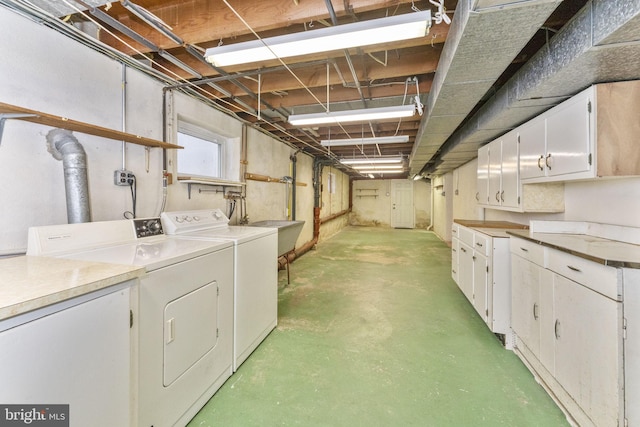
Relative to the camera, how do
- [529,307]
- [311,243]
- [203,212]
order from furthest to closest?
1. [311,243]
2. [203,212]
3. [529,307]

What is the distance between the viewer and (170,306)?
139 centimetres

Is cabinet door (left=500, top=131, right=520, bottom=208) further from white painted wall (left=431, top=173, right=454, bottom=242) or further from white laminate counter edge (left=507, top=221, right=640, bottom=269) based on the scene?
white painted wall (left=431, top=173, right=454, bottom=242)

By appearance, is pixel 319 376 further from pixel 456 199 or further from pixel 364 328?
pixel 456 199

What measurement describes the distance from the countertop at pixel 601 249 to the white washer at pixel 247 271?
2.16 metres

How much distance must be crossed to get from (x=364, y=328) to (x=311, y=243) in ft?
12.3

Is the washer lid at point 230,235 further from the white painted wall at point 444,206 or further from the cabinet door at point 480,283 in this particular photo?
the white painted wall at point 444,206

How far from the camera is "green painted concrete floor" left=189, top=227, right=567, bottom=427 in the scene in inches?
60.7

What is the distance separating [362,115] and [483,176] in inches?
85.5

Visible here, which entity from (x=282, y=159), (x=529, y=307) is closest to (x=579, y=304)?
(x=529, y=307)

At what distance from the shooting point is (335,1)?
155 centimetres

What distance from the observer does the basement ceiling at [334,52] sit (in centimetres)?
137

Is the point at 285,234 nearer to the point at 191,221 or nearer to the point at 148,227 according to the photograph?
the point at 191,221
